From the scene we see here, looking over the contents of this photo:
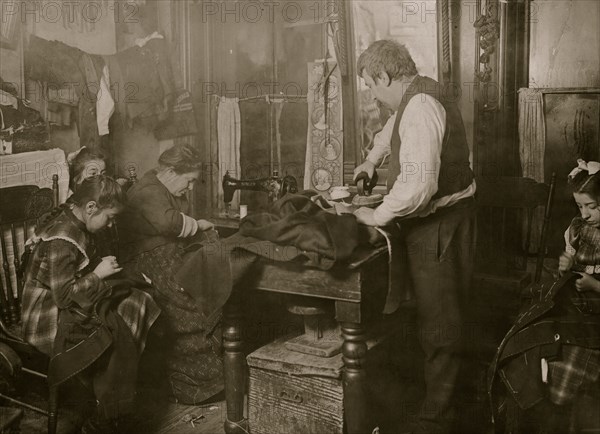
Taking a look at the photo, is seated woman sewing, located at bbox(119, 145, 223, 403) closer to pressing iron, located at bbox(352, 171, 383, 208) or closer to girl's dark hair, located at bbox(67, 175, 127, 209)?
girl's dark hair, located at bbox(67, 175, 127, 209)

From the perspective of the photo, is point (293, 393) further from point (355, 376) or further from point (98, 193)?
point (98, 193)

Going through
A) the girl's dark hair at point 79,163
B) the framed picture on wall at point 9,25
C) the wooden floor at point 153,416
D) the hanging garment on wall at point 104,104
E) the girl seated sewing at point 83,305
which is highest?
the framed picture on wall at point 9,25

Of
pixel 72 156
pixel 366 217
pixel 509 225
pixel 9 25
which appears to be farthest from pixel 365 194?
pixel 9 25

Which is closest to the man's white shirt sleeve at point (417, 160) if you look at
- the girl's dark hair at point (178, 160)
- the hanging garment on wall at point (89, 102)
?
the girl's dark hair at point (178, 160)

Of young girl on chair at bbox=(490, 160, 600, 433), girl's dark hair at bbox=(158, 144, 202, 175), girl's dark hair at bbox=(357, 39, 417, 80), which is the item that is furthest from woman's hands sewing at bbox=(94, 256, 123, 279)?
young girl on chair at bbox=(490, 160, 600, 433)

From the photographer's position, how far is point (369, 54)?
2.67 meters

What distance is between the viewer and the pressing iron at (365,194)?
9.52 ft

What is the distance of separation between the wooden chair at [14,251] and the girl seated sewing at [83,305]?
0.04 metres

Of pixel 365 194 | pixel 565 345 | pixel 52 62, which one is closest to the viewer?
pixel 565 345

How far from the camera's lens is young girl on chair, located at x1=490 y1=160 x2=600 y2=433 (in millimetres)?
2297

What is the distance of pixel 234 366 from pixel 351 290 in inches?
28.4

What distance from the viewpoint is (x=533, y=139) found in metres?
3.04

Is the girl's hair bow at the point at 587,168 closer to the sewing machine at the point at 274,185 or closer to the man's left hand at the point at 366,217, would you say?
the man's left hand at the point at 366,217

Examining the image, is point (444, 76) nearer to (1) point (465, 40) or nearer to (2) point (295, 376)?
(1) point (465, 40)
